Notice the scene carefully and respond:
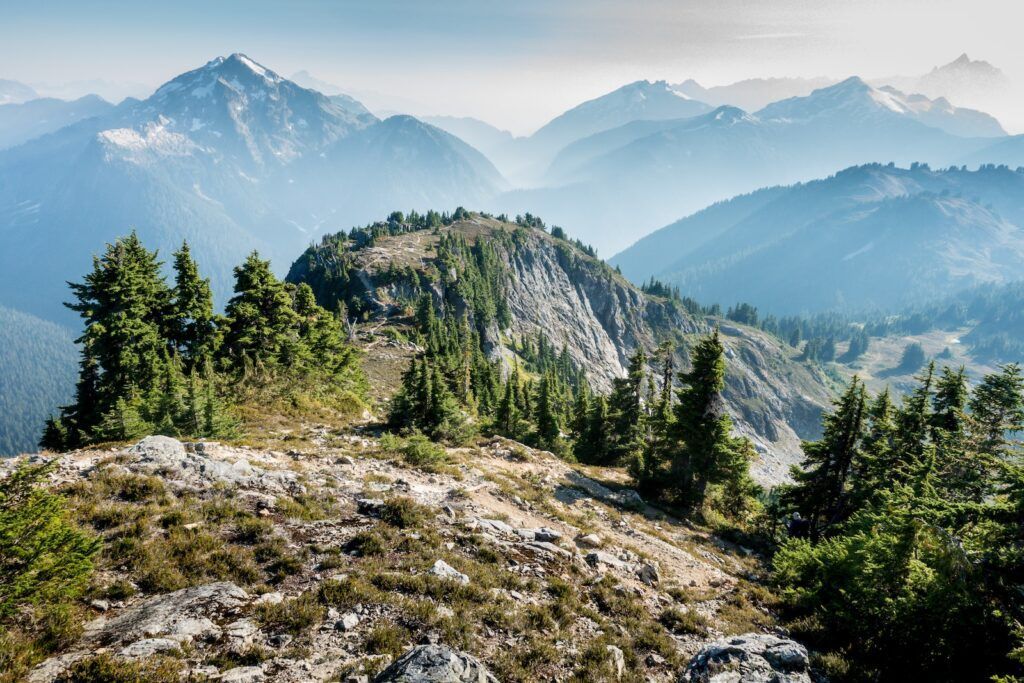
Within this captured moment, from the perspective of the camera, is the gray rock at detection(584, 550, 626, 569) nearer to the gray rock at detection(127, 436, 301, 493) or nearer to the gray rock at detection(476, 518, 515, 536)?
the gray rock at detection(476, 518, 515, 536)

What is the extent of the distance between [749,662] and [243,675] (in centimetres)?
1171

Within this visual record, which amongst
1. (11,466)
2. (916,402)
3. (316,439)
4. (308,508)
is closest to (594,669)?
(308,508)

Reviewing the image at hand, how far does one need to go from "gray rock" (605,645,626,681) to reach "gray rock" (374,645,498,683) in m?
3.73

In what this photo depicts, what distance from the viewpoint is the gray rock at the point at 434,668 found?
8.27 m

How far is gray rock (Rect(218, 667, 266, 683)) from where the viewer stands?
27.9ft

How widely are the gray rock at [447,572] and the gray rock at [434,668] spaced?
395 cm

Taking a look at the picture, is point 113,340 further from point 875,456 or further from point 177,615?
point 875,456

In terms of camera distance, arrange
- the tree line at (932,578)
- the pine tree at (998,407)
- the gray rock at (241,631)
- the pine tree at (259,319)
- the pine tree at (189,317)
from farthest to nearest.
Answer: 1. the pine tree at (259,319)
2. the pine tree at (189,317)
3. the pine tree at (998,407)
4. the tree line at (932,578)
5. the gray rock at (241,631)

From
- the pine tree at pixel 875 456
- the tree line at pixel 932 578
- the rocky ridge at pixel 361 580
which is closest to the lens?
the rocky ridge at pixel 361 580

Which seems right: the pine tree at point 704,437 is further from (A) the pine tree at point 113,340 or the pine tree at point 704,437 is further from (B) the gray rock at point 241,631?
(A) the pine tree at point 113,340

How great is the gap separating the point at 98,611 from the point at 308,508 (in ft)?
20.4

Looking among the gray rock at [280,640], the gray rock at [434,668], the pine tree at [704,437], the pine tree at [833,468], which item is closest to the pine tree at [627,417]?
the pine tree at [704,437]

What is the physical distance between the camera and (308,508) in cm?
1580

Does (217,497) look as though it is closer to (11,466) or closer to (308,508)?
(308,508)
